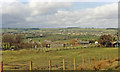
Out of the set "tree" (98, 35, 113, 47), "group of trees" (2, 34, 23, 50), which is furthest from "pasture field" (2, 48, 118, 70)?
"tree" (98, 35, 113, 47)

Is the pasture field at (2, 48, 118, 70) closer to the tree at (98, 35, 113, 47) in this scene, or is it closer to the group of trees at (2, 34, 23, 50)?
the group of trees at (2, 34, 23, 50)

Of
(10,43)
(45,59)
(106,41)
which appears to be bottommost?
(45,59)

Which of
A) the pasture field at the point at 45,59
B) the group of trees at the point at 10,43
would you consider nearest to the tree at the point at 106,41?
the pasture field at the point at 45,59

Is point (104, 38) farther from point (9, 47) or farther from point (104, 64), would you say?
point (104, 64)

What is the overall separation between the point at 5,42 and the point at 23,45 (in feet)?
25.4

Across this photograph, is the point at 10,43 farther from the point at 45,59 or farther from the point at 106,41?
the point at 106,41

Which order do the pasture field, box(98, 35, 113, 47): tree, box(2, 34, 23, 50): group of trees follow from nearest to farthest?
the pasture field, box(2, 34, 23, 50): group of trees, box(98, 35, 113, 47): tree

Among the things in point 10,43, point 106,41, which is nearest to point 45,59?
point 10,43

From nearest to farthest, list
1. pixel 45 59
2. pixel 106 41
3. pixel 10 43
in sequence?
1. pixel 45 59
2. pixel 106 41
3. pixel 10 43

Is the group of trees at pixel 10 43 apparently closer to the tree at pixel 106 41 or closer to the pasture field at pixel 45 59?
the pasture field at pixel 45 59

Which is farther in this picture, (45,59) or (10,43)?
(10,43)

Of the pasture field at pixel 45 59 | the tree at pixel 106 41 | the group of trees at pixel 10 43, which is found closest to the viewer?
the pasture field at pixel 45 59

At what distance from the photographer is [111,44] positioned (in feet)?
207

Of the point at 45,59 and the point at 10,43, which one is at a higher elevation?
the point at 10,43
